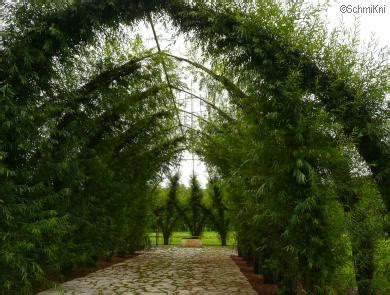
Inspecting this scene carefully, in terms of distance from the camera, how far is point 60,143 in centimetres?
561

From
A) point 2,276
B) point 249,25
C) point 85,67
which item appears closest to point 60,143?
point 85,67

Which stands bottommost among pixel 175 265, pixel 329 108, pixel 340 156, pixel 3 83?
pixel 175 265

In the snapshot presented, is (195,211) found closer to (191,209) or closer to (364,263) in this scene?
(191,209)

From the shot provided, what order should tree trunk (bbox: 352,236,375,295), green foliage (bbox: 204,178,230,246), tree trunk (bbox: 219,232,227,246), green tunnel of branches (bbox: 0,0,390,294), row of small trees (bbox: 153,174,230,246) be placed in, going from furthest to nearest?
tree trunk (bbox: 219,232,227,246), row of small trees (bbox: 153,174,230,246), green foliage (bbox: 204,178,230,246), tree trunk (bbox: 352,236,375,295), green tunnel of branches (bbox: 0,0,390,294)

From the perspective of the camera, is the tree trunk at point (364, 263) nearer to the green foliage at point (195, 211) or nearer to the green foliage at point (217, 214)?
the green foliage at point (217, 214)

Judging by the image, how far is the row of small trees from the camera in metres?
17.1

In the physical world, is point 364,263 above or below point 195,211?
below

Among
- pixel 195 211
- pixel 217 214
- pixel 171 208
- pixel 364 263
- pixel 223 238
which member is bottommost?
pixel 364 263

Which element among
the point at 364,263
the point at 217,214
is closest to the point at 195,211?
the point at 217,214

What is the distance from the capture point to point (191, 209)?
17.5 metres

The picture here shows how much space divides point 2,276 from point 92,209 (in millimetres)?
3995

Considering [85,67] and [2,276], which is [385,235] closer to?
[2,276]

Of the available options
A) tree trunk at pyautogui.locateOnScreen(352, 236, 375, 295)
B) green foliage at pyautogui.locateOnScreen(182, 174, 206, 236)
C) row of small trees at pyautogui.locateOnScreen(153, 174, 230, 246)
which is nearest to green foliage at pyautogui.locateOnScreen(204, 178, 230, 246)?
row of small trees at pyautogui.locateOnScreen(153, 174, 230, 246)

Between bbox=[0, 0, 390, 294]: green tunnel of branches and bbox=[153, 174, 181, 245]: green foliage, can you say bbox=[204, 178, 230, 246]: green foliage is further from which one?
bbox=[0, 0, 390, 294]: green tunnel of branches
